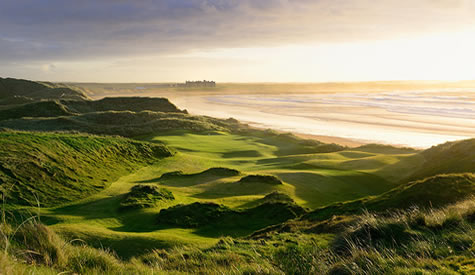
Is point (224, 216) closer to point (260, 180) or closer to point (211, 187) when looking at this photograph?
point (211, 187)

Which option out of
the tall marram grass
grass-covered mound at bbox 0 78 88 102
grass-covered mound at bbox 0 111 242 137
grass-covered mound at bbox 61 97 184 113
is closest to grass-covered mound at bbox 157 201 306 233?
the tall marram grass

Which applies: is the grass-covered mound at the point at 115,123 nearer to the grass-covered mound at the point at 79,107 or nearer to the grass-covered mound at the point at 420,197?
the grass-covered mound at the point at 79,107

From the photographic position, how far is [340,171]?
30.4 meters

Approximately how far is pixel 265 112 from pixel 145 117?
33.3 metres

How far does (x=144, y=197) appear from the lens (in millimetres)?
19391

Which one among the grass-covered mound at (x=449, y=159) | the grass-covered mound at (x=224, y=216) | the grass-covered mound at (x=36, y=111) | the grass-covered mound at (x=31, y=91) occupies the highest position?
the grass-covered mound at (x=31, y=91)

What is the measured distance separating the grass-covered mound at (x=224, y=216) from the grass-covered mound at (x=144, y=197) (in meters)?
2.04

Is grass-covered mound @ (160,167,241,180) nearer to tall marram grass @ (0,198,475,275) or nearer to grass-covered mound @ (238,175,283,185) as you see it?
grass-covered mound @ (238,175,283,185)

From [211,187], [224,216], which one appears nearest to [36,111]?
[211,187]

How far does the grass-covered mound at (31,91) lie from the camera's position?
392ft

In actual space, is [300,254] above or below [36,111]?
below

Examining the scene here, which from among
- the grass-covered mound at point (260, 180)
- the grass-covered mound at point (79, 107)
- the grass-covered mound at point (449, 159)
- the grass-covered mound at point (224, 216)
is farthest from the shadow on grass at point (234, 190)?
the grass-covered mound at point (79, 107)

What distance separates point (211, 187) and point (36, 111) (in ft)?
196

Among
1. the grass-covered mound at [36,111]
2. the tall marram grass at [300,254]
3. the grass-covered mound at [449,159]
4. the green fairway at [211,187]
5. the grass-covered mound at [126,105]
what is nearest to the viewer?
the tall marram grass at [300,254]
